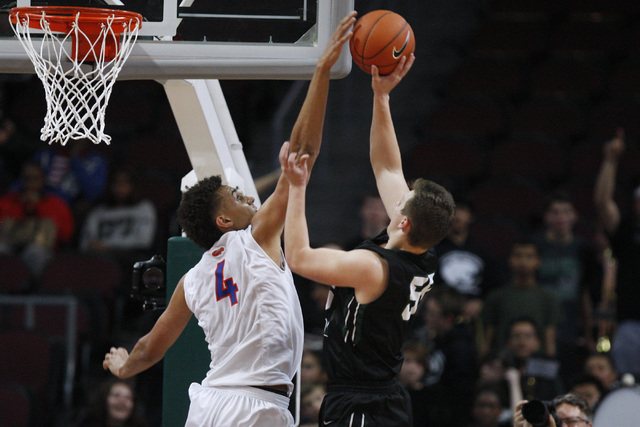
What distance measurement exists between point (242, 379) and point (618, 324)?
3.68 meters

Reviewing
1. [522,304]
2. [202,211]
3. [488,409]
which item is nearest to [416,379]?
[488,409]

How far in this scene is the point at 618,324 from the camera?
632 centimetres

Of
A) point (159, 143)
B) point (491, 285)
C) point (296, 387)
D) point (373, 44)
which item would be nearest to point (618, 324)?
point (491, 285)

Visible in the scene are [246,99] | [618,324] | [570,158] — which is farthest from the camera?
[246,99]

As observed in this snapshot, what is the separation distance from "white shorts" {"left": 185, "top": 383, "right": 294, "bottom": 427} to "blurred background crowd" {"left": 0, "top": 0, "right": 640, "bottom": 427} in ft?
7.65

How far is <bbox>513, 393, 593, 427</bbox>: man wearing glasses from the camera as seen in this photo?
3830mm

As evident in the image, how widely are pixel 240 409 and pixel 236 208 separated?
2.58ft

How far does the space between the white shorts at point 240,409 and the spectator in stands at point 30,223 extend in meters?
4.61

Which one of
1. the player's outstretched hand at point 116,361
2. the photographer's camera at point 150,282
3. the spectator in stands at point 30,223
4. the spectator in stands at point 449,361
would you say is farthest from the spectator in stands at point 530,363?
the spectator in stands at point 30,223

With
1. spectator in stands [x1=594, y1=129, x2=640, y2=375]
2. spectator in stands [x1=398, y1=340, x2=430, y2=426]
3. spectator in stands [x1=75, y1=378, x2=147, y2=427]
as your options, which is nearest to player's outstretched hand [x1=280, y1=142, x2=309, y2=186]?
spectator in stands [x1=398, y1=340, x2=430, y2=426]

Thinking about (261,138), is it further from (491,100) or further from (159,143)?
(491,100)

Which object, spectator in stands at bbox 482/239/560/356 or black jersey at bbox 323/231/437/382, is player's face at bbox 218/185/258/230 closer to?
black jersey at bbox 323/231/437/382

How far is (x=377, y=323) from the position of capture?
342cm

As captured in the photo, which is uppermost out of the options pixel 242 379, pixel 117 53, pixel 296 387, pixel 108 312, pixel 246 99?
pixel 117 53
